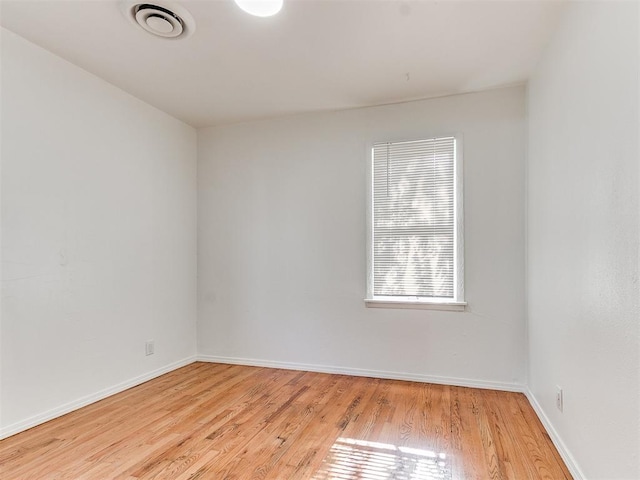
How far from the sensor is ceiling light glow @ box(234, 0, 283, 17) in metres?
2.00

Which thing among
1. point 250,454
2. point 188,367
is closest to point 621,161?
point 250,454

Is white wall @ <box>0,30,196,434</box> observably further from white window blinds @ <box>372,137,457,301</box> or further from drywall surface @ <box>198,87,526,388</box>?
white window blinds @ <box>372,137,457,301</box>

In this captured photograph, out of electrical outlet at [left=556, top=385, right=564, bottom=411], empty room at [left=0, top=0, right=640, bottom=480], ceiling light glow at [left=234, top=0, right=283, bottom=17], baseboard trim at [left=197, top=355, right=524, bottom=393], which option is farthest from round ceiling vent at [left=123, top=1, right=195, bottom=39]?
electrical outlet at [left=556, top=385, right=564, bottom=411]

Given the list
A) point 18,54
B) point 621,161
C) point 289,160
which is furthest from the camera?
point 289,160

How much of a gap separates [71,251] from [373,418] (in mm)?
2502

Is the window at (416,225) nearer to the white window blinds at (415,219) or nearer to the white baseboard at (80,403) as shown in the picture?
the white window blinds at (415,219)

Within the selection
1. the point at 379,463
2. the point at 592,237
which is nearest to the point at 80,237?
the point at 379,463

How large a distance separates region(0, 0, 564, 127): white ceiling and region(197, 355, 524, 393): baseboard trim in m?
2.49

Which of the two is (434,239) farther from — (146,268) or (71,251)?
(71,251)

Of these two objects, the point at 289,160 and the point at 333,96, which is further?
the point at 289,160

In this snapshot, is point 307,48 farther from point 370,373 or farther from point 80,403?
point 80,403

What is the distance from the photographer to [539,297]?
2.63 m

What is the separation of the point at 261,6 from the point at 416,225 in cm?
211

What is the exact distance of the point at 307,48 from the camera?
8.26 feet
